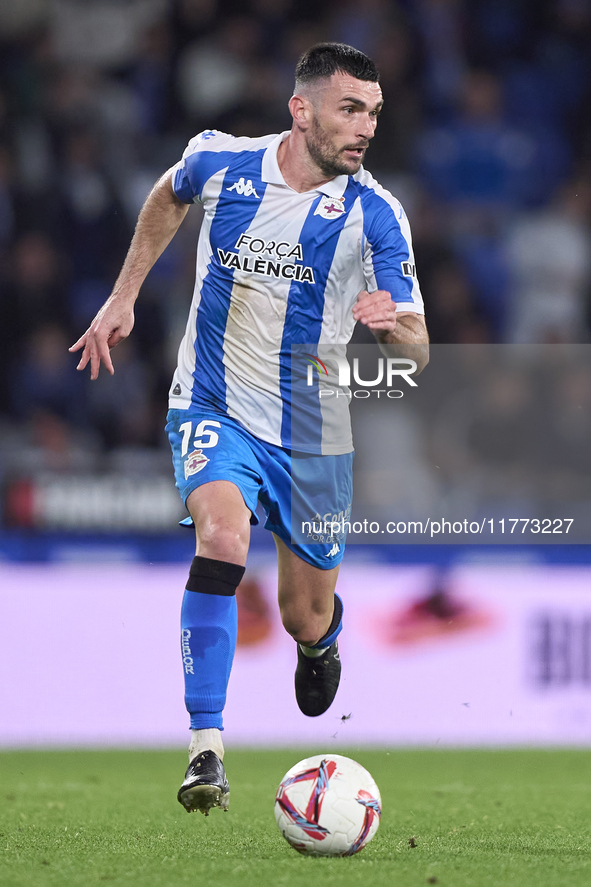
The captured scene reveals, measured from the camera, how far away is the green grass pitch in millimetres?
3564

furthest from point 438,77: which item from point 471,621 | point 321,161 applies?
point 321,161

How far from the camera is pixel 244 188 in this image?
4848 millimetres

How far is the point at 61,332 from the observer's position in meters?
9.52

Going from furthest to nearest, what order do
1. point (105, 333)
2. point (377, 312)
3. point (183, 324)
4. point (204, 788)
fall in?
point (183, 324) < point (105, 333) < point (377, 312) < point (204, 788)

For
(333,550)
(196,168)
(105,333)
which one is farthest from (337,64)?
(333,550)

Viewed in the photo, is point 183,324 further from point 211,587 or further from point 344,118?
point 211,587

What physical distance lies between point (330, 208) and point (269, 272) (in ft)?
1.08

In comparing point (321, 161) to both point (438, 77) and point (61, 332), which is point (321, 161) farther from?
point (438, 77)

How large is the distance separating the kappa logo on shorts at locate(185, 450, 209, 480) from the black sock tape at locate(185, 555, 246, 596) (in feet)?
1.17

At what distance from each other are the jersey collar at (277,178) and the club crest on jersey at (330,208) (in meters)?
0.02

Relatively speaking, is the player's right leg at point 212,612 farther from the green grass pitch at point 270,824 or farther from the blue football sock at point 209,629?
the green grass pitch at point 270,824

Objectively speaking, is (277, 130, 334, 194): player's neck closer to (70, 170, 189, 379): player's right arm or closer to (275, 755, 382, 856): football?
(70, 170, 189, 379): player's right arm

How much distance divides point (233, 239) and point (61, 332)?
4.93m

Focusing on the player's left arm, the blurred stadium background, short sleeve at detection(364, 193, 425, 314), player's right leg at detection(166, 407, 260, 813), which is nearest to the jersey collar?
short sleeve at detection(364, 193, 425, 314)
